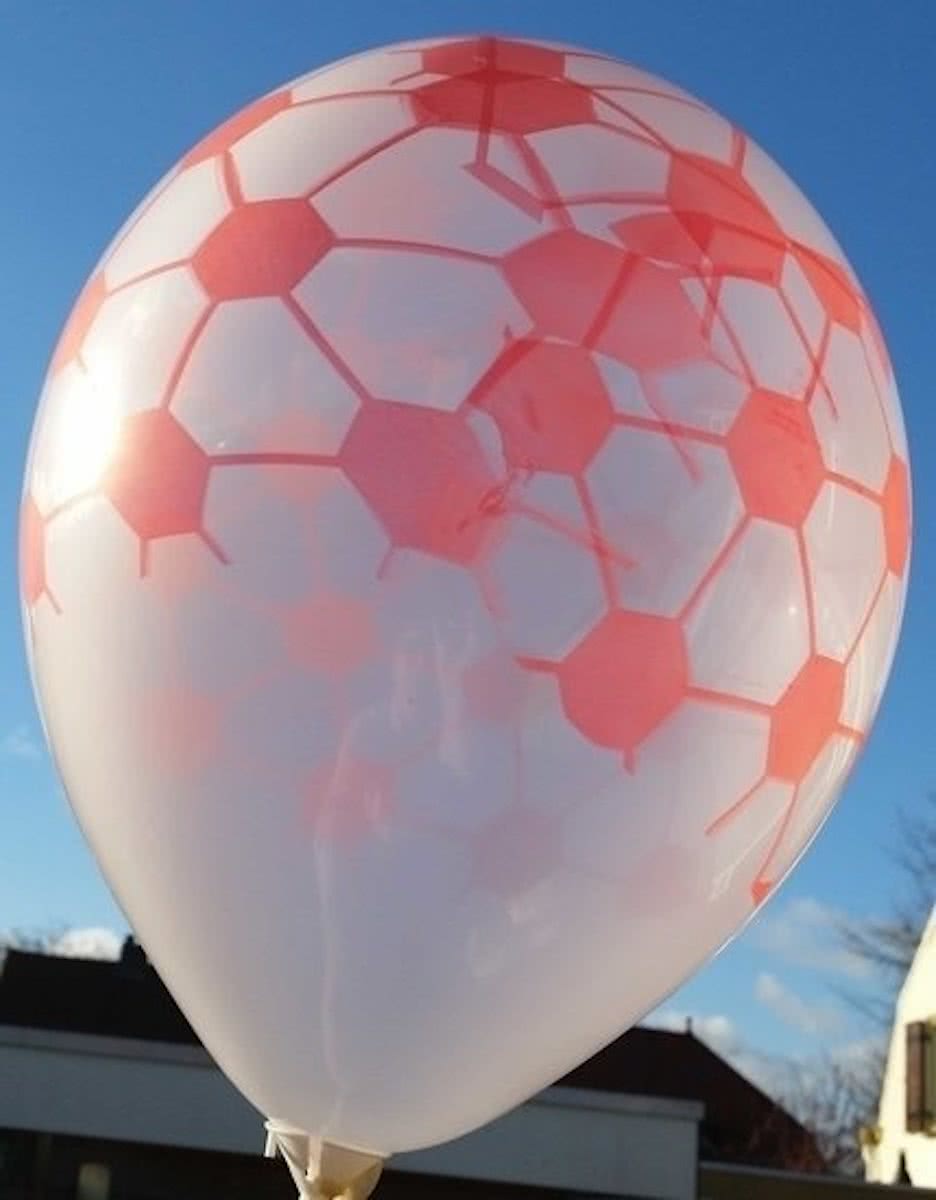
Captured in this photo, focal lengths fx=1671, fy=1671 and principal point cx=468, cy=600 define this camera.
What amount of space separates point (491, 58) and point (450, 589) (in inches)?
37.6

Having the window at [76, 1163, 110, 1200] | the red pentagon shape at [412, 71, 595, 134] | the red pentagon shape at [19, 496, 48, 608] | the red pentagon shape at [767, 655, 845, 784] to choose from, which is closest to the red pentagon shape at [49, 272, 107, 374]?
the red pentagon shape at [19, 496, 48, 608]

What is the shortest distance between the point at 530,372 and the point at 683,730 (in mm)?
510

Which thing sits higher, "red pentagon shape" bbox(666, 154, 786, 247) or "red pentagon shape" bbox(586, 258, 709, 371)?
"red pentagon shape" bbox(666, 154, 786, 247)

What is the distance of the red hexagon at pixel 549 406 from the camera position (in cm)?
214

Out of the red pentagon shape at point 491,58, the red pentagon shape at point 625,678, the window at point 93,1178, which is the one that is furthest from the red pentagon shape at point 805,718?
the window at point 93,1178

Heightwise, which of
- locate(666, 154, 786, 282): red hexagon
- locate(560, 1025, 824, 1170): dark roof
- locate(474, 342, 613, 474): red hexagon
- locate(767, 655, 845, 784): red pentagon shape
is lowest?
locate(767, 655, 845, 784): red pentagon shape

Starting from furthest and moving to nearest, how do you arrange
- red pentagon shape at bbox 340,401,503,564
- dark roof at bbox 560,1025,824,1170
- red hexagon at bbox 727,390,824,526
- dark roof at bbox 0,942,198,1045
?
dark roof at bbox 560,1025,824,1170 → dark roof at bbox 0,942,198,1045 → red hexagon at bbox 727,390,824,526 → red pentagon shape at bbox 340,401,503,564

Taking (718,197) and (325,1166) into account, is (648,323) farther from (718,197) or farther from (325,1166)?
(325,1166)

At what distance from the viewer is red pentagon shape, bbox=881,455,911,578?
2484mm

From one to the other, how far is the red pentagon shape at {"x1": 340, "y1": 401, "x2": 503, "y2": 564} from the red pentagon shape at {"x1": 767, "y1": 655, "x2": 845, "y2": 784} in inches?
19.9

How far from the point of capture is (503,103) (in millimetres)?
2455

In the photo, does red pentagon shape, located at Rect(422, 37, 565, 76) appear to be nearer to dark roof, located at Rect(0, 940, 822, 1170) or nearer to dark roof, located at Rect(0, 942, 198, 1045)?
dark roof, located at Rect(0, 940, 822, 1170)

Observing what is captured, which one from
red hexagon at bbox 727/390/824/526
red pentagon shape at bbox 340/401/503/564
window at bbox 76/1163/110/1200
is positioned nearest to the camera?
red pentagon shape at bbox 340/401/503/564

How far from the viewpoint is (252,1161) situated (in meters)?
10.9
